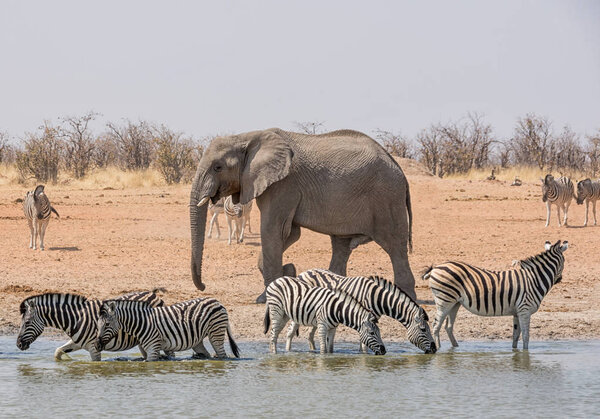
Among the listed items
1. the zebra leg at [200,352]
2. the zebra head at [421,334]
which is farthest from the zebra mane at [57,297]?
the zebra head at [421,334]

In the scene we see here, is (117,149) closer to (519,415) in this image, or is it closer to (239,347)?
(239,347)

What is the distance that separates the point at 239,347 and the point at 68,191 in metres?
18.5

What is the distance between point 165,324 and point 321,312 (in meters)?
1.54

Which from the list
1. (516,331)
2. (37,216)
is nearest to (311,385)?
(516,331)

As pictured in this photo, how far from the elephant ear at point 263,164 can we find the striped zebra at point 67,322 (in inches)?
148

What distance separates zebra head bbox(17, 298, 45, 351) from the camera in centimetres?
1043

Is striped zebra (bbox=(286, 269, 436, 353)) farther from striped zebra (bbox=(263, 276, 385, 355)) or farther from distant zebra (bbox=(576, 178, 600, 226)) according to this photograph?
distant zebra (bbox=(576, 178, 600, 226))

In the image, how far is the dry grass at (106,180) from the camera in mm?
31384

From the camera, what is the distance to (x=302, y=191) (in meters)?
14.1

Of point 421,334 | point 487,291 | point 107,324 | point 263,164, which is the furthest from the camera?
point 263,164

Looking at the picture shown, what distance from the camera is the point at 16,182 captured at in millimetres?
32844

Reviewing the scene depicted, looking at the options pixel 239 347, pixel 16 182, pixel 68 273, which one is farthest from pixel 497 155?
pixel 239 347

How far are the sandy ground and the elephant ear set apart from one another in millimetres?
1530

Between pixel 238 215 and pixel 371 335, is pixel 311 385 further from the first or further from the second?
pixel 238 215
